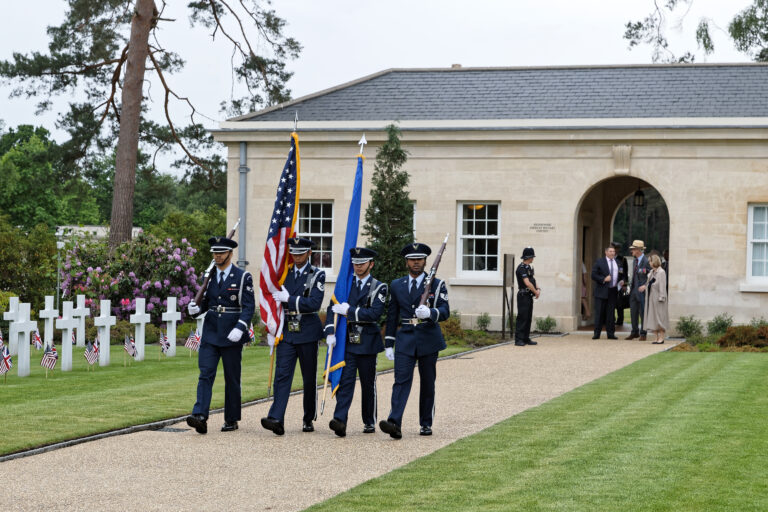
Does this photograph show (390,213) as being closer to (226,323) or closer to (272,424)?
(226,323)

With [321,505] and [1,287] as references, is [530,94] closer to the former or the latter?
[1,287]

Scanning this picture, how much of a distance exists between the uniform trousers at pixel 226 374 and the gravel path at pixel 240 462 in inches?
9.7

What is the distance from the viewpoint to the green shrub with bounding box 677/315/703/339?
22062mm

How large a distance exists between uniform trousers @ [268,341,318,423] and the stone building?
42.8 feet

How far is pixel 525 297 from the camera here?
19.9 meters

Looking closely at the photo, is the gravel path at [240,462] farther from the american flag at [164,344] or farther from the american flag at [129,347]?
the american flag at [164,344]

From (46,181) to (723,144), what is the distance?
1852 cm

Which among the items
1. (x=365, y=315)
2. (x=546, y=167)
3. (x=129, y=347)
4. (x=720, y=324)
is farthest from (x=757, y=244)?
(x=365, y=315)

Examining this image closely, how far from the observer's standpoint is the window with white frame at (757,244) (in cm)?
2206

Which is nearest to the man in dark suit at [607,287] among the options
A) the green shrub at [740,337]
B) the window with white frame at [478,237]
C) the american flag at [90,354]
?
the green shrub at [740,337]

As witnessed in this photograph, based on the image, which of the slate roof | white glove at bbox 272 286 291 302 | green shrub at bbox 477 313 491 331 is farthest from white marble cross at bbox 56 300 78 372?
the slate roof

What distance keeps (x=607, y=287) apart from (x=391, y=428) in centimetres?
1227

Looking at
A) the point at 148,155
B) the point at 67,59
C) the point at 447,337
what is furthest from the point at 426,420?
the point at 148,155

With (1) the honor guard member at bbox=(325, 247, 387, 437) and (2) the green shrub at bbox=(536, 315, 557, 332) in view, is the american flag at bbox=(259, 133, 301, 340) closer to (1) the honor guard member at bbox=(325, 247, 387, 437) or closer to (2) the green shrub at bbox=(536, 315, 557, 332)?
(1) the honor guard member at bbox=(325, 247, 387, 437)
